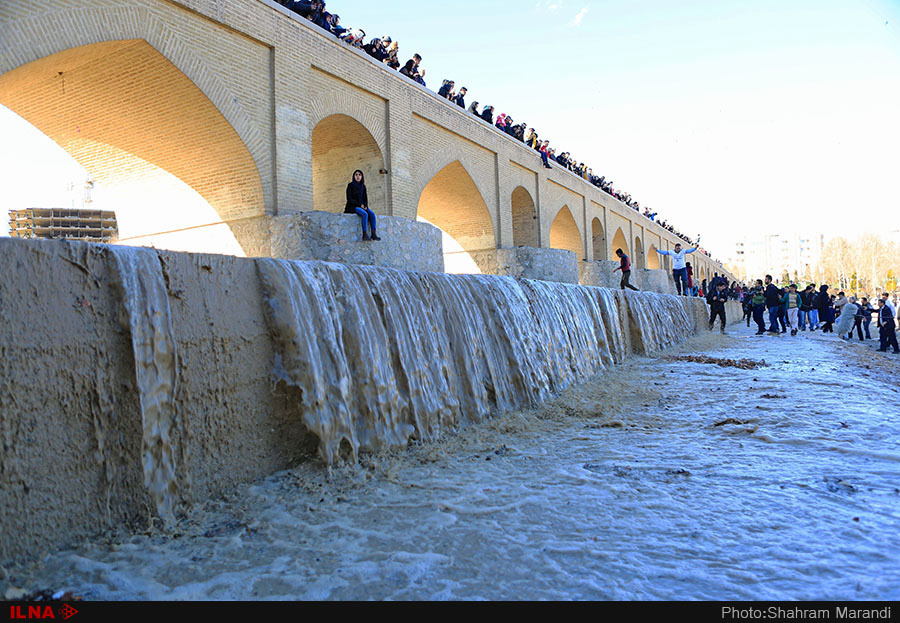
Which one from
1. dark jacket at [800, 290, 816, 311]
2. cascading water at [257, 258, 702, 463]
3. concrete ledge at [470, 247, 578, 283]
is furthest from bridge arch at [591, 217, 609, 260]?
cascading water at [257, 258, 702, 463]

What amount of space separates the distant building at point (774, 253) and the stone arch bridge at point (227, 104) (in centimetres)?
12635

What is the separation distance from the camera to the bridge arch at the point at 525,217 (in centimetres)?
1953

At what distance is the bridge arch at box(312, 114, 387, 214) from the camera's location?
12.1 m

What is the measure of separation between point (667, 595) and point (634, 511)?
0.78m

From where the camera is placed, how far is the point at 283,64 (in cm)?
998

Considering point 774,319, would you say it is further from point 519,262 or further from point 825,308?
point 519,262

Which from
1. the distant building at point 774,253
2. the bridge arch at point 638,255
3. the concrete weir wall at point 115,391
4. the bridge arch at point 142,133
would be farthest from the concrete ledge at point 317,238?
the distant building at point 774,253

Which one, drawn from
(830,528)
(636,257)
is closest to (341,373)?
(830,528)

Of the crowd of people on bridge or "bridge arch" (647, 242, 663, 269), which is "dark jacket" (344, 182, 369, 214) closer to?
the crowd of people on bridge

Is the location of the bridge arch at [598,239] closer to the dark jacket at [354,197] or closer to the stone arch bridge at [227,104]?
the stone arch bridge at [227,104]

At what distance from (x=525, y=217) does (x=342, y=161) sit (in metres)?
8.62
